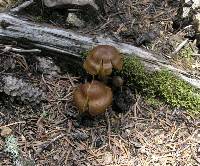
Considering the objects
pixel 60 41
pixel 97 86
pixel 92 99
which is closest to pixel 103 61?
pixel 97 86

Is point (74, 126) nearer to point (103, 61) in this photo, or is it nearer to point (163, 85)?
point (103, 61)

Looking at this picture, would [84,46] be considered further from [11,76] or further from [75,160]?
[75,160]

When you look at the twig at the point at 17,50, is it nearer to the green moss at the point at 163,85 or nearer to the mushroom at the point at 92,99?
the mushroom at the point at 92,99

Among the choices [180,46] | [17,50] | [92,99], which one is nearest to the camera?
[92,99]

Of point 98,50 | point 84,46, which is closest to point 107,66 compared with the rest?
point 98,50

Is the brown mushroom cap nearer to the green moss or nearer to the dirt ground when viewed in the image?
the green moss

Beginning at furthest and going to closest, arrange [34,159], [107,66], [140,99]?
[140,99]
[107,66]
[34,159]

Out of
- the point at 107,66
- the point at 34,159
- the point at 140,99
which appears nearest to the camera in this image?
the point at 34,159
